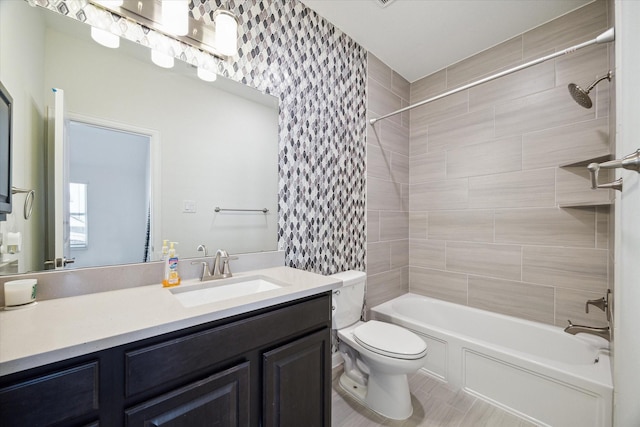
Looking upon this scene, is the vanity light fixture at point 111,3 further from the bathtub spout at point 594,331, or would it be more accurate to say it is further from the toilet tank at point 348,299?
the bathtub spout at point 594,331

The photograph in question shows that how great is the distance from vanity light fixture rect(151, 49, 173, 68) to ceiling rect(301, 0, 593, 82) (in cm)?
105

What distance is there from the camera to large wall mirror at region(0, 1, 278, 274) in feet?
→ 3.13

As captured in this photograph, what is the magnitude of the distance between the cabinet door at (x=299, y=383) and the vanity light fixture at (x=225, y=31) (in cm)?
150

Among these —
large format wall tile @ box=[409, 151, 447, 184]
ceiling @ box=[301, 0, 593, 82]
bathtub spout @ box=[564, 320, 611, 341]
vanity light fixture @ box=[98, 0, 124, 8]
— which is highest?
ceiling @ box=[301, 0, 593, 82]

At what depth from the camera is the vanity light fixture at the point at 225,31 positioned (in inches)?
52.8

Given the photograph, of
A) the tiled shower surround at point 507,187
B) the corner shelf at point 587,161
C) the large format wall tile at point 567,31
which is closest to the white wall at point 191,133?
the tiled shower surround at point 507,187

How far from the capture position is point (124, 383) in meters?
0.69

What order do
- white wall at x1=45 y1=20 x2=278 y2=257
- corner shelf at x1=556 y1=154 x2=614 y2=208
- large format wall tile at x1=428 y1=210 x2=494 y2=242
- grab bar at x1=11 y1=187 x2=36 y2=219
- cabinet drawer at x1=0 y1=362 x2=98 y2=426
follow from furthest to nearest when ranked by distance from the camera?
large format wall tile at x1=428 y1=210 x2=494 y2=242
corner shelf at x1=556 y1=154 x2=614 y2=208
white wall at x1=45 y1=20 x2=278 y2=257
grab bar at x1=11 y1=187 x2=36 y2=219
cabinet drawer at x1=0 y1=362 x2=98 y2=426

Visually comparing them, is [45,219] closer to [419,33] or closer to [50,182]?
[50,182]

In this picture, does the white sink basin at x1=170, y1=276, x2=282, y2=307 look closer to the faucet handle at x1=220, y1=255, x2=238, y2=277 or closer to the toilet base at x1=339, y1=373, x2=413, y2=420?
the faucet handle at x1=220, y1=255, x2=238, y2=277

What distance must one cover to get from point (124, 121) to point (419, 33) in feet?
7.05

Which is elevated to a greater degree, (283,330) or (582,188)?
(582,188)

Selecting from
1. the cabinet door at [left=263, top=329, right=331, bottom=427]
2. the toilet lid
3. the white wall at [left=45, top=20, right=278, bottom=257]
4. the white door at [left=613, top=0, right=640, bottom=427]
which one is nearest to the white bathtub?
the toilet lid

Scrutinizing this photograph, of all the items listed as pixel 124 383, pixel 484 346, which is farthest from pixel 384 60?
pixel 124 383
